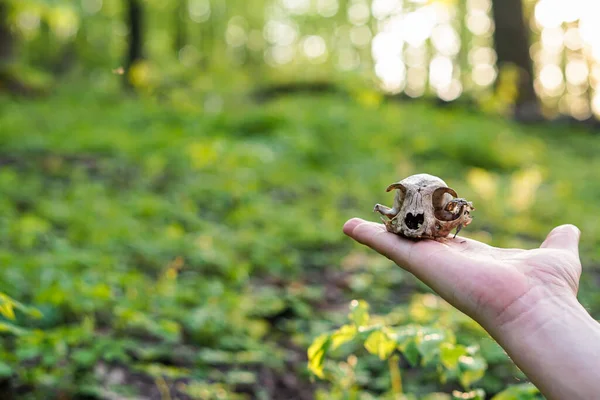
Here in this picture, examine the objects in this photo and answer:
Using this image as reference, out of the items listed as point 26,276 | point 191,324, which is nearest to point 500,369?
point 191,324

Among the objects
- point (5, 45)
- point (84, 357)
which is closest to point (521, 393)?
point (84, 357)

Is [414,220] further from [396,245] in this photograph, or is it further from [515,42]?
[515,42]

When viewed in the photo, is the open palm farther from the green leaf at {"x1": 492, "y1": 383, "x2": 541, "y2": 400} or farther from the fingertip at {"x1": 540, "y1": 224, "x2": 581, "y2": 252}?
the green leaf at {"x1": 492, "y1": 383, "x2": 541, "y2": 400}

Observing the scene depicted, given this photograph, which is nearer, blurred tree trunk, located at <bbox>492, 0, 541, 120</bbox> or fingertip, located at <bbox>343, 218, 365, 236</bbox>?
fingertip, located at <bbox>343, 218, 365, 236</bbox>

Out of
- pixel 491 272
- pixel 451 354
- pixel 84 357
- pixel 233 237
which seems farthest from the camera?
pixel 233 237

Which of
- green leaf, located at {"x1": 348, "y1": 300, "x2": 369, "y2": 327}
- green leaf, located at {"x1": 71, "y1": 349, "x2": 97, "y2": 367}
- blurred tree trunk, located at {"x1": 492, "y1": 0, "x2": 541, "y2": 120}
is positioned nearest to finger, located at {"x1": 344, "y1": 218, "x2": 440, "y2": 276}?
green leaf, located at {"x1": 348, "y1": 300, "x2": 369, "y2": 327}

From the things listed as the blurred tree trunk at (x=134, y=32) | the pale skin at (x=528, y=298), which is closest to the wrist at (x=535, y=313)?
the pale skin at (x=528, y=298)

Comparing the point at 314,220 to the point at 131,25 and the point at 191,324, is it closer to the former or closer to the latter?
the point at 191,324
